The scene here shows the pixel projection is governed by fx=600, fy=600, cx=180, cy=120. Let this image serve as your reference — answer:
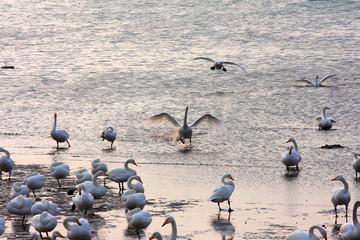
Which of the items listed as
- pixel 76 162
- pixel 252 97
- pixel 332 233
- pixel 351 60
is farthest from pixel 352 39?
pixel 332 233

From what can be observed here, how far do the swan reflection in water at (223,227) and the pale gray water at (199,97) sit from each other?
0.05 meters

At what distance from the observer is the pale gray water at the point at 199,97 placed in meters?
12.2

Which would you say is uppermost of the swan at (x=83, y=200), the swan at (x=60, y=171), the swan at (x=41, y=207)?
the swan at (x=60, y=171)

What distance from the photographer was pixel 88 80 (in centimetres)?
2767

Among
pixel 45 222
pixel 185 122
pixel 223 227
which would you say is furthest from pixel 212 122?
pixel 45 222

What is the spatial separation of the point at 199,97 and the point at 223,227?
1426cm

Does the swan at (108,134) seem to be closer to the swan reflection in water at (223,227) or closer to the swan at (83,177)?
the swan at (83,177)

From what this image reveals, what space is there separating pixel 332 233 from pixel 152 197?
3738mm

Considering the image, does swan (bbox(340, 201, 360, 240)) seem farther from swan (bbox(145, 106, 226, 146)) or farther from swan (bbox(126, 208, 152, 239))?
swan (bbox(145, 106, 226, 146))

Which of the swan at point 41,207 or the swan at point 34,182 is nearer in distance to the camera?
the swan at point 41,207

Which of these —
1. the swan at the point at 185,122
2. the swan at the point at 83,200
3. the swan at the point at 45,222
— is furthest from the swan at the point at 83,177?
the swan at the point at 185,122

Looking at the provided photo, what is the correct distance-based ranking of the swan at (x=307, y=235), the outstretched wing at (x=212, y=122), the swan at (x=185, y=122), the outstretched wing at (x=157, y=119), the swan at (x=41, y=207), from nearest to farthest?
the swan at (x=307, y=235), the swan at (x=41, y=207), the swan at (x=185, y=122), the outstretched wing at (x=212, y=122), the outstretched wing at (x=157, y=119)

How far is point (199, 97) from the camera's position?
79.4ft

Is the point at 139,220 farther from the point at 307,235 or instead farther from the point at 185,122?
the point at 185,122
